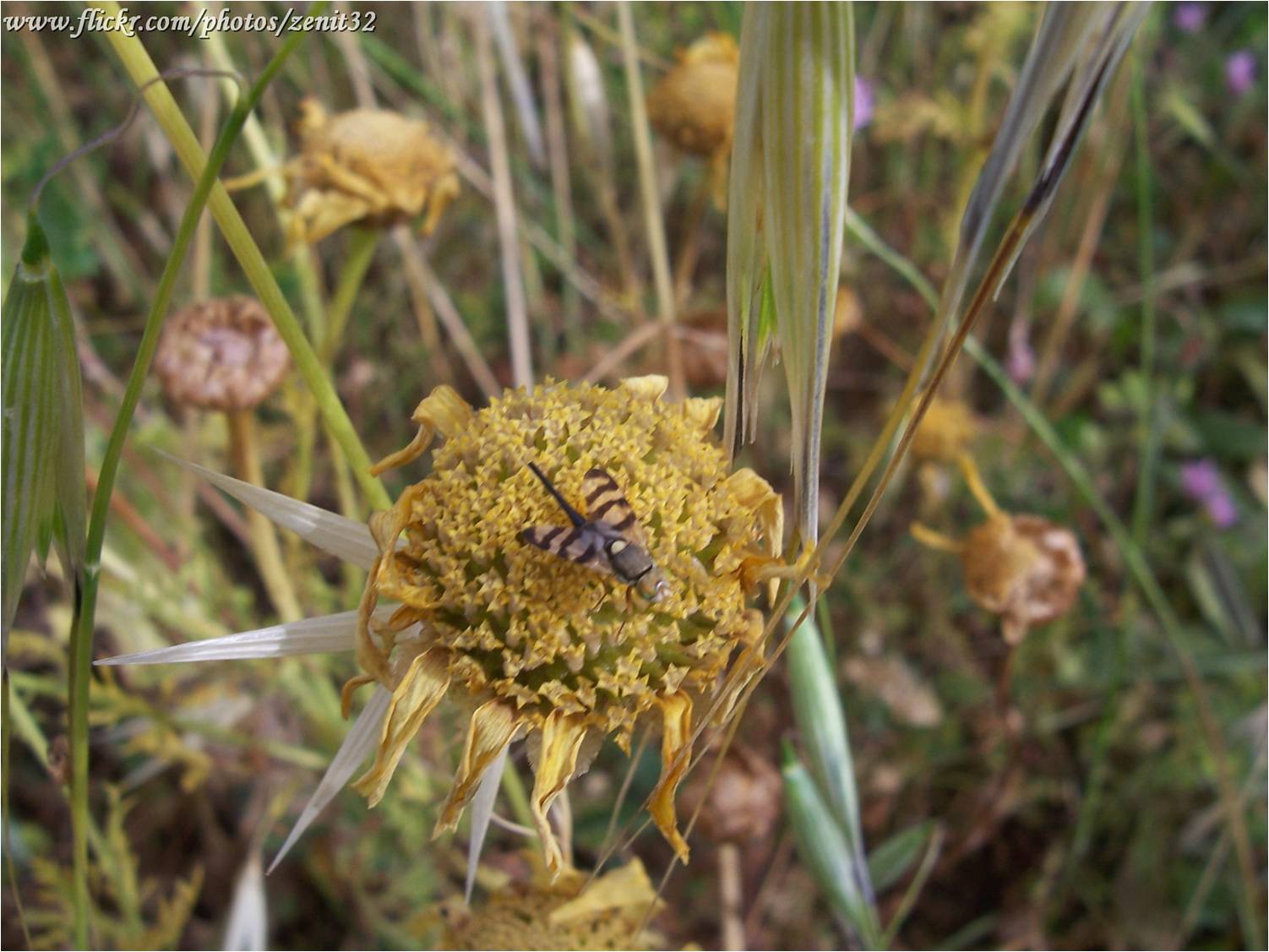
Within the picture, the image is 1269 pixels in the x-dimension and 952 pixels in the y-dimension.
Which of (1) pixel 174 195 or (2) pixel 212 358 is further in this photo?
(1) pixel 174 195

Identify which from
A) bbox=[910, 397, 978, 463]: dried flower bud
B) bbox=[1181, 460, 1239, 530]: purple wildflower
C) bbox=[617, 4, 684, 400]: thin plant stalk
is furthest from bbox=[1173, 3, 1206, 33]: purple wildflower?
bbox=[617, 4, 684, 400]: thin plant stalk

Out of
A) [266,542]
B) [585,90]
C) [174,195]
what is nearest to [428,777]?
[266,542]

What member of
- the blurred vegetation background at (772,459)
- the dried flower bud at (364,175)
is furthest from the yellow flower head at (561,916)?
the dried flower bud at (364,175)

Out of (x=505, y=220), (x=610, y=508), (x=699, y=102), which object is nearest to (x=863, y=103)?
(x=699, y=102)

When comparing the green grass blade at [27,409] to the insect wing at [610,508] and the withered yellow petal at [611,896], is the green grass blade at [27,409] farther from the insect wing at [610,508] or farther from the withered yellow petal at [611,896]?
the withered yellow petal at [611,896]

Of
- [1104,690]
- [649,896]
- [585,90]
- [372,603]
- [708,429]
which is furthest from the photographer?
[1104,690]

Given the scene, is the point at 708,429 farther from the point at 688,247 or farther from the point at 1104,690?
the point at 1104,690

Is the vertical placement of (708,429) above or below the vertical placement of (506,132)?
below
